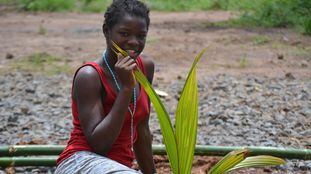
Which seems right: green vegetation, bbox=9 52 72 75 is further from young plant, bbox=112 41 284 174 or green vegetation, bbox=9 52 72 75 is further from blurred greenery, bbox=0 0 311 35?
young plant, bbox=112 41 284 174

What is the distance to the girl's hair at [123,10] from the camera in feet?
7.98

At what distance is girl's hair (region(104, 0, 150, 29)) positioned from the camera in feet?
7.98

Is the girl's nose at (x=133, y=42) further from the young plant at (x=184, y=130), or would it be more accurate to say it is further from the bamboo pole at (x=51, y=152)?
the bamboo pole at (x=51, y=152)

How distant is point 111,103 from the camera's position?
2469mm

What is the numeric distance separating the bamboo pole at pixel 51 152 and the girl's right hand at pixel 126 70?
146cm

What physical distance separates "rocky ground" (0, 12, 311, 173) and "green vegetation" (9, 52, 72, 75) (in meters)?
0.01

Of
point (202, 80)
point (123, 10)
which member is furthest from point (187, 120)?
point (202, 80)

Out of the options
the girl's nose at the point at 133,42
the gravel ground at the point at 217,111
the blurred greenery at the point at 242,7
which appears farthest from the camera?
the blurred greenery at the point at 242,7

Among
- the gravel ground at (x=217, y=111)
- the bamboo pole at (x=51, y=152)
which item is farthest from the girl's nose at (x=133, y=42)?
the gravel ground at (x=217, y=111)

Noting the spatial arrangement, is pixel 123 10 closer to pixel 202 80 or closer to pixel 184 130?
pixel 184 130

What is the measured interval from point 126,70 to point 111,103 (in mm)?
283

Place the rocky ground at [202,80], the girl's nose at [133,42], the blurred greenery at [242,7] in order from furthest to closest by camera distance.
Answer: the blurred greenery at [242,7] → the rocky ground at [202,80] → the girl's nose at [133,42]

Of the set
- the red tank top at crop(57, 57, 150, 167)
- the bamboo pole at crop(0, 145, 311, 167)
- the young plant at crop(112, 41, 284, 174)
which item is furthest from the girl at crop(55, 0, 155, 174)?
the bamboo pole at crop(0, 145, 311, 167)

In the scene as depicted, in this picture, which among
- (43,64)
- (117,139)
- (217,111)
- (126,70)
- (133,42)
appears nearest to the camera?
(126,70)
